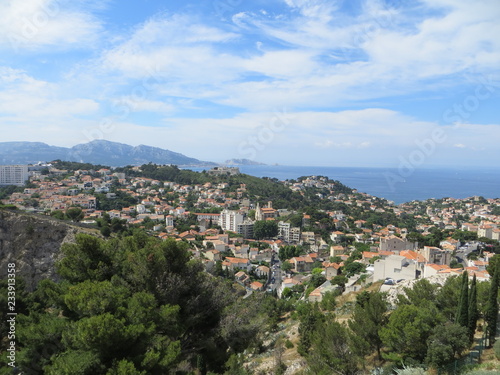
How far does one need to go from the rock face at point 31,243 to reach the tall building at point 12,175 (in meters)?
43.2

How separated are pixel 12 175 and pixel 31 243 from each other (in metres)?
45.5

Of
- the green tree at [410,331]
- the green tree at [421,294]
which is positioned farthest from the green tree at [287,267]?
the green tree at [410,331]

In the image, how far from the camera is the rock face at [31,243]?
57.8 ft

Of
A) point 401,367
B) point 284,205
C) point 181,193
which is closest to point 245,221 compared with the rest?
point 284,205

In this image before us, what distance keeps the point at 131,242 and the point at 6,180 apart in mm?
60650

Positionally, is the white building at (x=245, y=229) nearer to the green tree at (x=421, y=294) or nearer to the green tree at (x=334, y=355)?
the green tree at (x=421, y=294)

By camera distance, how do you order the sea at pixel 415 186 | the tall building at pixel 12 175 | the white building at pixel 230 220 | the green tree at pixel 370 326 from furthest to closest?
the sea at pixel 415 186 < the tall building at pixel 12 175 < the white building at pixel 230 220 < the green tree at pixel 370 326

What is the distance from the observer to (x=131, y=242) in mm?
6777

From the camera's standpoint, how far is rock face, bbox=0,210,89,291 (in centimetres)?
1761

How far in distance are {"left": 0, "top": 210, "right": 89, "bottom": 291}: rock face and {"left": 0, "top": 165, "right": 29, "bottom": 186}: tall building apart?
4321 cm

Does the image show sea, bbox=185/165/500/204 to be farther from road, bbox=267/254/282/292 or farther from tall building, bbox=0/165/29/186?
tall building, bbox=0/165/29/186

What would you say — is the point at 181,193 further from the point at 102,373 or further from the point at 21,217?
the point at 102,373

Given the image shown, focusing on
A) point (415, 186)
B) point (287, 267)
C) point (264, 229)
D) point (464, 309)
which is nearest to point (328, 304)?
point (464, 309)

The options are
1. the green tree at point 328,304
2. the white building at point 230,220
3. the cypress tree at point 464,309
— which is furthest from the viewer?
the white building at point 230,220
